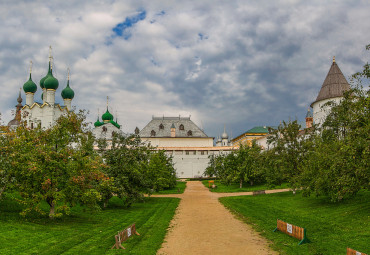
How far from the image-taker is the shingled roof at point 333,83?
46.6 meters

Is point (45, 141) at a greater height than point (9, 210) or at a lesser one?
greater

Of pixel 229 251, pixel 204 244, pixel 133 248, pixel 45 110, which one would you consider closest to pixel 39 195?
pixel 133 248

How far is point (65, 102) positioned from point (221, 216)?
172 ft

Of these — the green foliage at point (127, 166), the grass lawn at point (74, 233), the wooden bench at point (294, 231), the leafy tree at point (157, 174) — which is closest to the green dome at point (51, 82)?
the leafy tree at point (157, 174)

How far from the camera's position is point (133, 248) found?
11359 millimetres

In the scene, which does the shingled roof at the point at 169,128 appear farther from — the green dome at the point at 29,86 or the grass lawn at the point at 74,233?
the grass lawn at the point at 74,233

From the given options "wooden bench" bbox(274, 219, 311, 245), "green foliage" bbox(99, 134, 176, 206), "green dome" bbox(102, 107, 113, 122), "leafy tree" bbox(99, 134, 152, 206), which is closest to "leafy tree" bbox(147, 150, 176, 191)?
"green foliage" bbox(99, 134, 176, 206)

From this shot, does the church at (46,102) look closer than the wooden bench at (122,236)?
No

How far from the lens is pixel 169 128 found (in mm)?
76125

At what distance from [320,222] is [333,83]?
36.8m

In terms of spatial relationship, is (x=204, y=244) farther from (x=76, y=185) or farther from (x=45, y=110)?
(x=45, y=110)

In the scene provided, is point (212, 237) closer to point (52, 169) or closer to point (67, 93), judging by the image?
point (52, 169)

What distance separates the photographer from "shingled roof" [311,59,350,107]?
46562 millimetres

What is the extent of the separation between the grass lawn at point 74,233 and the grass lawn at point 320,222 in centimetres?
448
